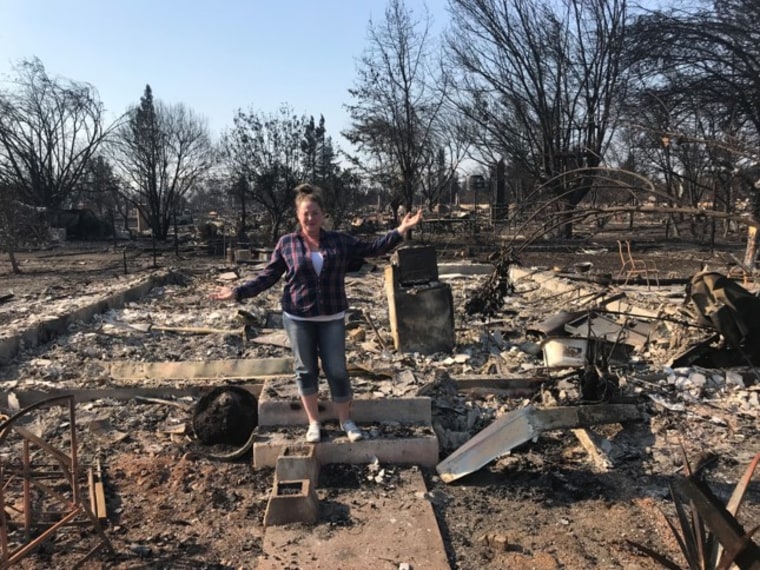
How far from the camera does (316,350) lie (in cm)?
422

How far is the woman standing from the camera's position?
13.2ft

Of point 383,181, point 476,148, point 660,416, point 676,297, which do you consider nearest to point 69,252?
point 383,181

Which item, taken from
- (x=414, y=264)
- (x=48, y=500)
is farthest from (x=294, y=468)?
(x=414, y=264)

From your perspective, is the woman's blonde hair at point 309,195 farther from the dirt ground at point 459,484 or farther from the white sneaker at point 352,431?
the dirt ground at point 459,484

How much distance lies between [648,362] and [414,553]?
4355 millimetres

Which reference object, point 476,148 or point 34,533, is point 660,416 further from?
point 476,148

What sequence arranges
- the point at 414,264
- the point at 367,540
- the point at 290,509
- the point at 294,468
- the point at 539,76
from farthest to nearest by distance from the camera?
the point at 539,76 < the point at 414,264 < the point at 294,468 < the point at 290,509 < the point at 367,540

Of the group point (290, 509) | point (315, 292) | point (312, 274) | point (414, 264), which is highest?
point (312, 274)

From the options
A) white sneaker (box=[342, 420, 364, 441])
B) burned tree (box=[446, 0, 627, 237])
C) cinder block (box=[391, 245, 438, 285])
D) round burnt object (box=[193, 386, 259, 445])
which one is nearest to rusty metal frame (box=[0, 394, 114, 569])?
round burnt object (box=[193, 386, 259, 445])

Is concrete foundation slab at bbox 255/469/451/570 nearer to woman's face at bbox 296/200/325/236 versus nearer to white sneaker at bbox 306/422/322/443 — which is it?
white sneaker at bbox 306/422/322/443

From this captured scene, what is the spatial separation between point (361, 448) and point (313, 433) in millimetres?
349

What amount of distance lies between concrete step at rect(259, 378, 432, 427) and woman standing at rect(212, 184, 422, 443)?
0.74 ft

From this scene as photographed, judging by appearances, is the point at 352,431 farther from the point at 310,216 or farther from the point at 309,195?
the point at 309,195

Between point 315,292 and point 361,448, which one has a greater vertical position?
point 315,292
